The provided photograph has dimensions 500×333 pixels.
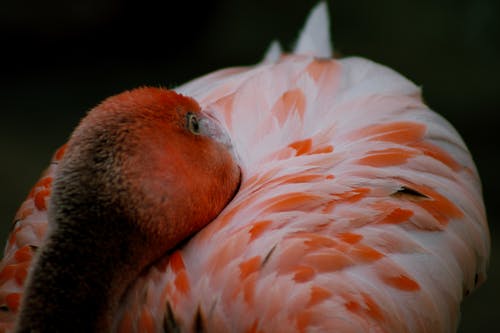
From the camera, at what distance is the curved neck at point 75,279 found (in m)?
1.63

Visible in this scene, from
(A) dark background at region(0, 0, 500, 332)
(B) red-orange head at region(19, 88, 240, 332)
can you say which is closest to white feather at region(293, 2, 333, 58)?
(B) red-orange head at region(19, 88, 240, 332)

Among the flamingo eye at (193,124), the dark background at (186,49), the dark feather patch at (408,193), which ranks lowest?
the dark background at (186,49)

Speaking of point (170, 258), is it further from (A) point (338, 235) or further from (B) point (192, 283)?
(A) point (338, 235)

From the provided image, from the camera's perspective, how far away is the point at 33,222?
2258mm

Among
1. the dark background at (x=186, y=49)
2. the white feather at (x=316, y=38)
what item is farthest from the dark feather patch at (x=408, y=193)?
the dark background at (x=186, y=49)

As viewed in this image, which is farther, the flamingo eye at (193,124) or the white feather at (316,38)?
the white feather at (316,38)

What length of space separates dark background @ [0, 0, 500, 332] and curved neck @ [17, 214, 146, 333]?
3.05 meters

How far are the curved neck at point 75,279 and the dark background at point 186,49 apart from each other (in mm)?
3045

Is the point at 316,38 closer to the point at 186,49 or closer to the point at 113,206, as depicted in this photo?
the point at 113,206

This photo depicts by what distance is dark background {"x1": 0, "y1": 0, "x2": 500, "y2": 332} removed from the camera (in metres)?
5.00

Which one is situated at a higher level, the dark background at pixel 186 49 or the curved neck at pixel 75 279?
the curved neck at pixel 75 279

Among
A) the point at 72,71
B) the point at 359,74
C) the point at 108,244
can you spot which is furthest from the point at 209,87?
the point at 72,71

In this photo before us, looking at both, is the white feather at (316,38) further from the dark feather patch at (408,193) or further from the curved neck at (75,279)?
the curved neck at (75,279)

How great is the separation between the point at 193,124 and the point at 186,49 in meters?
4.21
